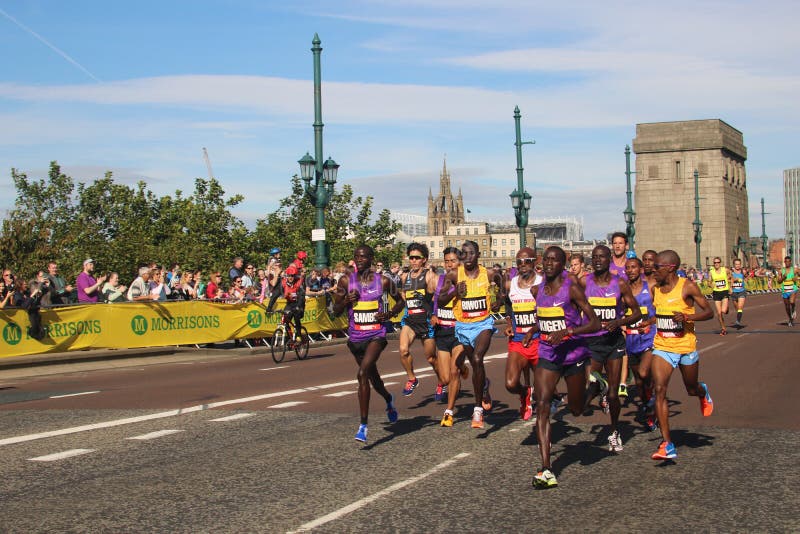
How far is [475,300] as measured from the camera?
11.8m

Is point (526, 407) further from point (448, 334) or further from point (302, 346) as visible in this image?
point (302, 346)

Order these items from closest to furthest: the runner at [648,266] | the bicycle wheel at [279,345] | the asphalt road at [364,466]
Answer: the asphalt road at [364,466]
the runner at [648,266]
the bicycle wheel at [279,345]

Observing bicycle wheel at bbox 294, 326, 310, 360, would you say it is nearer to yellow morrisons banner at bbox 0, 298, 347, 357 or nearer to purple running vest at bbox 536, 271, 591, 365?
yellow morrisons banner at bbox 0, 298, 347, 357

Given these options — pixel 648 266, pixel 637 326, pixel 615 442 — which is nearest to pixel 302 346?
pixel 648 266

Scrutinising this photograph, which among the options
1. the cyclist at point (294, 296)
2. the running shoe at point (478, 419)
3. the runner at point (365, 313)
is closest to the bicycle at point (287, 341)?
the cyclist at point (294, 296)

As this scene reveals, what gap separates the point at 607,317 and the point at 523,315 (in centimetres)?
90

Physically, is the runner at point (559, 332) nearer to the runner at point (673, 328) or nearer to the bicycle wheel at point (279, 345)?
the runner at point (673, 328)

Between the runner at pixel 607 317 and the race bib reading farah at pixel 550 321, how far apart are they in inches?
57.0

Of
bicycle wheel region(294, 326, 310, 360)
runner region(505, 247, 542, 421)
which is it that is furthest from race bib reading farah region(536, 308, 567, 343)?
bicycle wheel region(294, 326, 310, 360)

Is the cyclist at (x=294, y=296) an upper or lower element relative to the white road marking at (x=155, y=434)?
upper

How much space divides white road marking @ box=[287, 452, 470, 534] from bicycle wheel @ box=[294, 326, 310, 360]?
13299 millimetres

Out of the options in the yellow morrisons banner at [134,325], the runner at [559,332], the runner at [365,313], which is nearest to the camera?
the runner at [559,332]

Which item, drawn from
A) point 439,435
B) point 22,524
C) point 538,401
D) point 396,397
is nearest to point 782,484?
point 538,401

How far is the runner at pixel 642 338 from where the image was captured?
1139 cm
